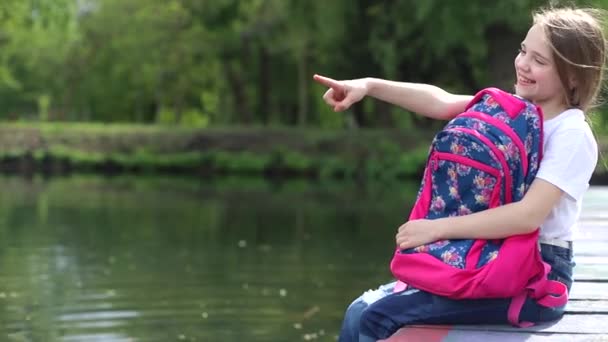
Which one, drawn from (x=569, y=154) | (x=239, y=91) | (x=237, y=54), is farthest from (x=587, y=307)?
(x=239, y=91)

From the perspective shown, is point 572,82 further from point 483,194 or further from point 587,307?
point 587,307

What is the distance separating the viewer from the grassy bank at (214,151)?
120ft

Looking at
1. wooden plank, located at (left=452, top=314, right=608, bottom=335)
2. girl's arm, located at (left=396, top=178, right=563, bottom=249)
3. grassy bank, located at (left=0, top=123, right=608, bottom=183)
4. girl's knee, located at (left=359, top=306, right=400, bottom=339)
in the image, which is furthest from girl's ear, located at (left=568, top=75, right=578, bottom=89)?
grassy bank, located at (left=0, top=123, right=608, bottom=183)

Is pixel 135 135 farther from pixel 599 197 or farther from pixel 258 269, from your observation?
pixel 599 197

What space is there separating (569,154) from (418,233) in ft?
1.54

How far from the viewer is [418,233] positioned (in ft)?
10.8

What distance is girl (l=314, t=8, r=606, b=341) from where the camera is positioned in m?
3.24

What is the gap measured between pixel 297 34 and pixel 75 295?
89.0ft

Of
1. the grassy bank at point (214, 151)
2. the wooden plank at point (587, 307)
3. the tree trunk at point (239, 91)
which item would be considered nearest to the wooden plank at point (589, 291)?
the wooden plank at point (587, 307)

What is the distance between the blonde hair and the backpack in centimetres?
15

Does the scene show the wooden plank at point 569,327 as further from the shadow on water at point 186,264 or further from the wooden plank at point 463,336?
the shadow on water at point 186,264

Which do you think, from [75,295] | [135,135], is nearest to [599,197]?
[75,295]

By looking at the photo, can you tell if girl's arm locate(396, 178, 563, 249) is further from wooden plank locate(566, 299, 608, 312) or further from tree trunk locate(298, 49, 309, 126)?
tree trunk locate(298, 49, 309, 126)

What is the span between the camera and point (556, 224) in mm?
3428
